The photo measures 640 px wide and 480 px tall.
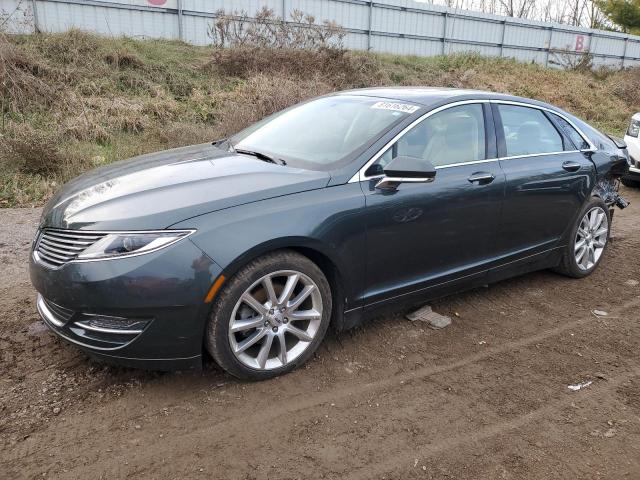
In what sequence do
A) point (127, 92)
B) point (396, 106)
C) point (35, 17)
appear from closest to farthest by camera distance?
point (396, 106) → point (127, 92) → point (35, 17)

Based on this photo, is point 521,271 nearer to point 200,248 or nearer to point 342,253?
point 342,253

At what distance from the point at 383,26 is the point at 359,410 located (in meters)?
17.1

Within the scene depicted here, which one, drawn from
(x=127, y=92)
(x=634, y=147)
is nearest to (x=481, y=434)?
(x=634, y=147)

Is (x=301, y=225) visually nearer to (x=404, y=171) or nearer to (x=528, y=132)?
(x=404, y=171)

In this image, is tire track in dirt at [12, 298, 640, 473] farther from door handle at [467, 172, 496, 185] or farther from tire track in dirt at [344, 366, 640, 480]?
door handle at [467, 172, 496, 185]

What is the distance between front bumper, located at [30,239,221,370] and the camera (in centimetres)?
265

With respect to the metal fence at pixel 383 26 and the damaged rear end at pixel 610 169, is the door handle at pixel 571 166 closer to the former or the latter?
the damaged rear end at pixel 610 169

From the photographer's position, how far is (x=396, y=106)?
12.4 feet

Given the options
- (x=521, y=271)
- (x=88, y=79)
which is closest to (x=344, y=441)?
(x=521, y=271)

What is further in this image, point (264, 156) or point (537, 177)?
point (537, 177)

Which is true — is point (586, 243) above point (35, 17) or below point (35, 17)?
below

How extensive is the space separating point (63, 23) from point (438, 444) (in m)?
12.9

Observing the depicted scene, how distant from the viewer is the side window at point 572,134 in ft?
15.4

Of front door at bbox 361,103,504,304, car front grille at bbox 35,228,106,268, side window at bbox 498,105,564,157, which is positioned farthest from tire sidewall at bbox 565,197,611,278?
car front grille at bbox 35,228,106,268
